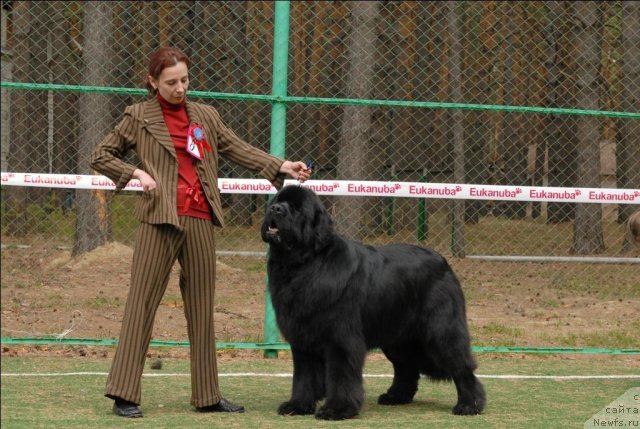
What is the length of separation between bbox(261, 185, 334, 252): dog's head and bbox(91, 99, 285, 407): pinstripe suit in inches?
15.3

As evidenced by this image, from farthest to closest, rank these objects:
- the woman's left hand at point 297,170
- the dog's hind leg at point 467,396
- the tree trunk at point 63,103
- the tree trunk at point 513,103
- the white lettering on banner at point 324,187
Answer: the tree trunk at point 513,103
the tree trunk at point 63,103
the white lettering on banner at point 324,187
the dog's hind leg at point 467,396
the woman's left hand at point 297,170

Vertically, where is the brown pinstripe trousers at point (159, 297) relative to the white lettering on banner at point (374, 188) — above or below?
below

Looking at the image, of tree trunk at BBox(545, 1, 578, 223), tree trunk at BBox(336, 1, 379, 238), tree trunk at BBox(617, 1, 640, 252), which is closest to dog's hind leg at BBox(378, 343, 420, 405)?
Answer: tree trunk at BBox(336, 1, 379, 238)

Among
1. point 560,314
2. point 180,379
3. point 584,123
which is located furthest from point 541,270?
point 180,379

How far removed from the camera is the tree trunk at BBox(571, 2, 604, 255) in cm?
1383

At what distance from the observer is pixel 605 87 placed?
19.9m

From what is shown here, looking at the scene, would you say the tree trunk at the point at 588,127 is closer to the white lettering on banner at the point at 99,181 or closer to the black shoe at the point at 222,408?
the white lettering on banner at the point at 99,181

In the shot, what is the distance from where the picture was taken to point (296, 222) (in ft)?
17.6

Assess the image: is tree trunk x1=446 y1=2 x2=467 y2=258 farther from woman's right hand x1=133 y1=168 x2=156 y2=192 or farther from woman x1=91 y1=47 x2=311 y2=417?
woman's right hand x1=133 y1=168 x2=156 y2=192

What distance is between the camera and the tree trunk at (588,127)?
45.4 ft

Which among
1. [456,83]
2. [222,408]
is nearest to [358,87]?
[456,83]

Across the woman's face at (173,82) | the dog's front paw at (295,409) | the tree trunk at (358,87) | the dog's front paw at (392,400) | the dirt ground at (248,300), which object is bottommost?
the dog's front paw at (392,400)

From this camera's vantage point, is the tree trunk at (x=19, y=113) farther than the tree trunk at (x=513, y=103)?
No

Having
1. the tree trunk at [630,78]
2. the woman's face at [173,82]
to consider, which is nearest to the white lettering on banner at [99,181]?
the woman's face at [173,82]
